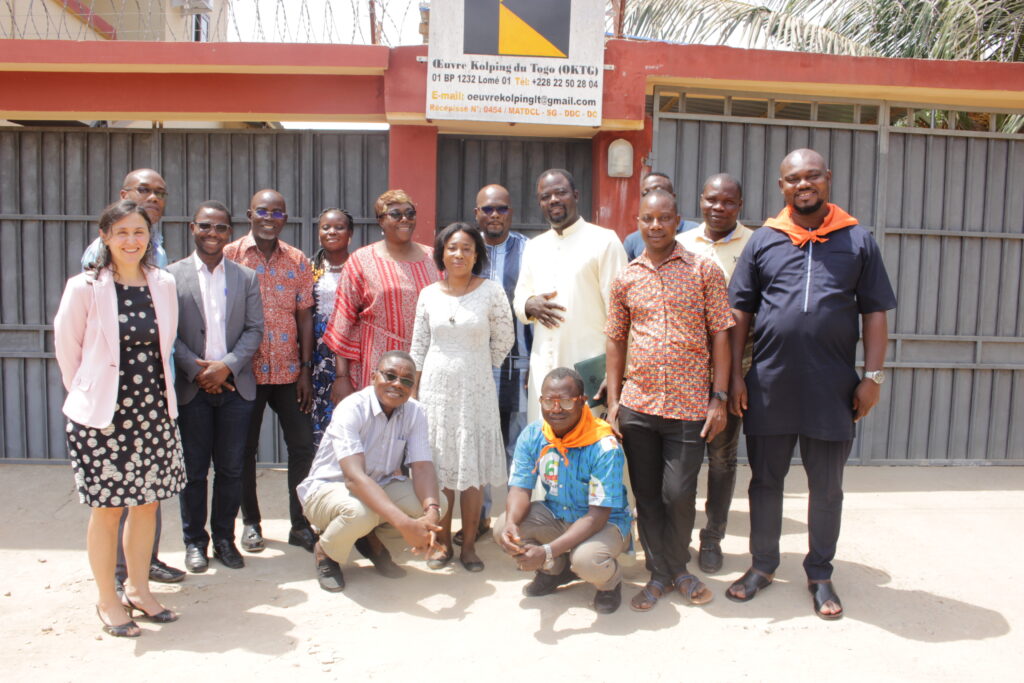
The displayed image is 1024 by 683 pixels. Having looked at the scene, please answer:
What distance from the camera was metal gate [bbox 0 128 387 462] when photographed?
210 inches

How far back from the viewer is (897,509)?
15.3ft

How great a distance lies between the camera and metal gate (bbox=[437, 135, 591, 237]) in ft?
17.4

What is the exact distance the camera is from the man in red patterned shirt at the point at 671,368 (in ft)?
10.6

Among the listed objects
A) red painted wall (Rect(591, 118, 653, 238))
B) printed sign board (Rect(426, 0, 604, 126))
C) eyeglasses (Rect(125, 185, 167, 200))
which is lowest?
eyeglasses (Rect(125, 185, 167, 200))

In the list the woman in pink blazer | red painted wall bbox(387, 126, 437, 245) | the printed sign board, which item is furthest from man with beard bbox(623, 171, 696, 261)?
the woman in pink blazer

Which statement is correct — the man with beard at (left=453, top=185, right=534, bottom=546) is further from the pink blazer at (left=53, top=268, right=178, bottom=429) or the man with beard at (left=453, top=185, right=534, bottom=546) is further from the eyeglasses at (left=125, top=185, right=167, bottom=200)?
the pink blazer at (left=53, top=268, right=178, bottom=429)

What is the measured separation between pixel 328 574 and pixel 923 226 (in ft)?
15.2

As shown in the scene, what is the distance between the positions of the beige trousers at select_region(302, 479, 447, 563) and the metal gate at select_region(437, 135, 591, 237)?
2.32 m

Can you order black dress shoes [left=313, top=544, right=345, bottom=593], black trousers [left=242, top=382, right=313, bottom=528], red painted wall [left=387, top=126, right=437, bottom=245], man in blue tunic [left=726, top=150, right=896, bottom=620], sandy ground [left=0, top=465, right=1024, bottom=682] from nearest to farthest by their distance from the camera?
sandy ground [left=0, top=465, right=1024, bottom=682]
man in blue tunic [left=726, top=150, right=896, bottom=620]
black dress shoes [left=313, top=544, right=345, bottom=593]
black trousers [left=242, top=382, right=313, bottom=528]
red painted wall [left=387, top=126, right=437, bottom=245]

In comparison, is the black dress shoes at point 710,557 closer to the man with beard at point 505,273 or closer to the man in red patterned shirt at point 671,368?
the man in red patterned shirt at point 671,368

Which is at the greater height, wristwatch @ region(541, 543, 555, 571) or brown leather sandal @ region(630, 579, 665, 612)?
wristwatch @ region(541, 543, 555, 571)

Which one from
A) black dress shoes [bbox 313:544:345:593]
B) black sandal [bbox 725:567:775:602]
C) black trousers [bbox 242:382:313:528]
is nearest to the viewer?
black sandal [bbox 725:567:775:602]

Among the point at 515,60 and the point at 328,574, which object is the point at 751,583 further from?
the point at 515,60

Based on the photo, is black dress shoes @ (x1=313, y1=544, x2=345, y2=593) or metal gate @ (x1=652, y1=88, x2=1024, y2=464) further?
metal gate @ (x1=652, y1=88, x2=1024, y2=464)
